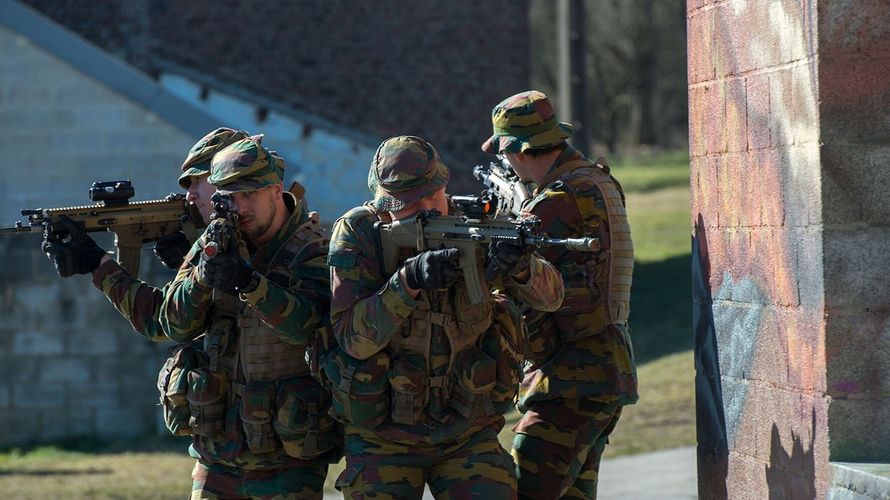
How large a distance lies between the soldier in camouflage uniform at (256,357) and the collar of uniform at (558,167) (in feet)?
2.76

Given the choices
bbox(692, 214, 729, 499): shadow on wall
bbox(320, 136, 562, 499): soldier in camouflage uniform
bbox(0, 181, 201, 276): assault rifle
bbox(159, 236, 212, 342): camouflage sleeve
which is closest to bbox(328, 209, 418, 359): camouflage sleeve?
bbox(320, 136, 562, 499): soldier in camouflage uniform

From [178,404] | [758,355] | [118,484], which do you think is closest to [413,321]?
[178,404]

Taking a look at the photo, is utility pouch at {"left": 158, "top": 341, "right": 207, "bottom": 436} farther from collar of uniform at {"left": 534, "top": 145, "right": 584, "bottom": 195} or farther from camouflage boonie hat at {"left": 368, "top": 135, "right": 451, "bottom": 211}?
collar of uniform at {"left": 534, "top": 145, "right": 584, "bottom": 195}

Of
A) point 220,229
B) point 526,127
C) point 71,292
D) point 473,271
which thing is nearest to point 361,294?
point 473,271

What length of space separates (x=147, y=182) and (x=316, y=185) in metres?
2.83

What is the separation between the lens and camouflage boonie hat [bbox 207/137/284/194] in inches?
194

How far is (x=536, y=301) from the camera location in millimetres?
4566

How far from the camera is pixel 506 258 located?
4305 mm

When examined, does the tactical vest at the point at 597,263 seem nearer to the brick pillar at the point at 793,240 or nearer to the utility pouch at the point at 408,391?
the brick pillar at the point at 793,240

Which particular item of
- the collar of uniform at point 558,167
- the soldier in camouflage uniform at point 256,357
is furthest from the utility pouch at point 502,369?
the collar of uniform at point 558,167

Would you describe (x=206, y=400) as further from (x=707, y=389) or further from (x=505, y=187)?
(x=707, y=389)

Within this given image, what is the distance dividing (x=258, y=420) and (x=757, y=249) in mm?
1844

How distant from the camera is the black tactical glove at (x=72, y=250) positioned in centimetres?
518

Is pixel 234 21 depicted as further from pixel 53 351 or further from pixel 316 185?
pixel 53 351
